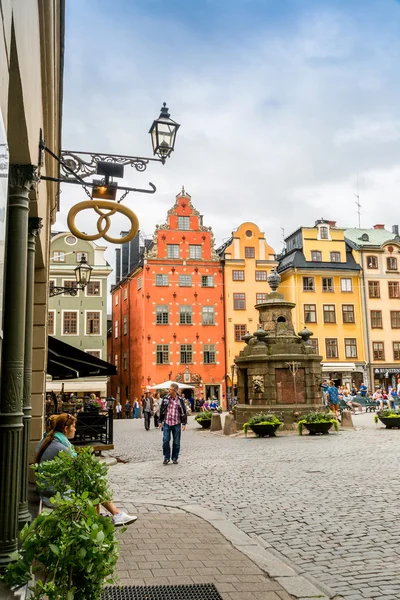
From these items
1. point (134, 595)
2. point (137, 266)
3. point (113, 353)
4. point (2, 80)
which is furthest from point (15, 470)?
point (113, 353)

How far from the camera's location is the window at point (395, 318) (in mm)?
53969

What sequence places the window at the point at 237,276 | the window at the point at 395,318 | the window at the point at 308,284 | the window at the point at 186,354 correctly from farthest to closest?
Answer: the window at the point at 395,318 < the window at the point at 308,284 < the window at the point at 237,276 < the window at the point at 186,354

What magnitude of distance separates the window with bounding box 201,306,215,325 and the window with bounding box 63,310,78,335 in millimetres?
10420

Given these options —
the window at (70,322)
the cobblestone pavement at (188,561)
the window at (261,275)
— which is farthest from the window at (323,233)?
the cobblestone pavement at (188,561)

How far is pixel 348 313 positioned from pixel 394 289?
5164mm

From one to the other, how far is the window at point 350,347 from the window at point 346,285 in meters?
4.45

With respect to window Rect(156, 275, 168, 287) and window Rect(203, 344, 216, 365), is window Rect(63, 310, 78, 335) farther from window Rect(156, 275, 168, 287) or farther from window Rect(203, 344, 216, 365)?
window Rect(203, 344, 216, 365)

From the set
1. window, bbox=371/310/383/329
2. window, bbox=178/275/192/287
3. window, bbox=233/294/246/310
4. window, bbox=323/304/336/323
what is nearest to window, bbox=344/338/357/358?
window, bbox=323/304/336/323

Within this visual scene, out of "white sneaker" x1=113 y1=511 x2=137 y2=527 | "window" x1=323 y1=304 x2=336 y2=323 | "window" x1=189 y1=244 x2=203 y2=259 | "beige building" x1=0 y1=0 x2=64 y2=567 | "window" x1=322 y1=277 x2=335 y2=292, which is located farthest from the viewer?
"window" x1=322 y1=277 x2=335 y2=292

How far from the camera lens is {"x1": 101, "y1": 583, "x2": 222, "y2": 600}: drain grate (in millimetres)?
4582

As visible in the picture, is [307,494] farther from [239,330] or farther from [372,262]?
[372,262]

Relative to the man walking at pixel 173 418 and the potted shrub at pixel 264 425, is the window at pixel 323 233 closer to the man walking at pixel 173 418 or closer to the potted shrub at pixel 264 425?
the potted shrub at pixel 264 425

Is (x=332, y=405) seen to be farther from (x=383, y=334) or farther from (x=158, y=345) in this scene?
(x=383, y=334)

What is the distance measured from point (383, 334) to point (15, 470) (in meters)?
51.9
